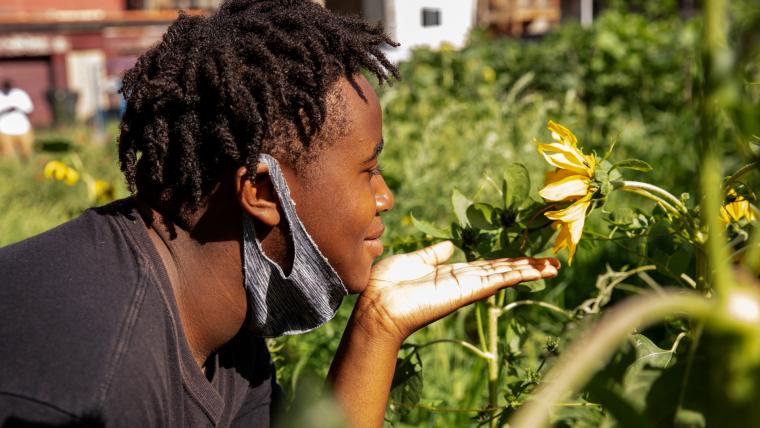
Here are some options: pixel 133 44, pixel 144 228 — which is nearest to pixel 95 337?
pixel 144 228

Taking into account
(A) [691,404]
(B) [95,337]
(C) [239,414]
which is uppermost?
(A) [691,404]

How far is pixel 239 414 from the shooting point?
150cm

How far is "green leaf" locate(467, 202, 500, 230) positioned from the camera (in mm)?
1206

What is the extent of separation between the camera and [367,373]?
1266 millimetres

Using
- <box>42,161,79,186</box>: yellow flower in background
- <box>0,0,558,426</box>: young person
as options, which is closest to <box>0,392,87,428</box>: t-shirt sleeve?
<box>0,0,558,426</box>: young person

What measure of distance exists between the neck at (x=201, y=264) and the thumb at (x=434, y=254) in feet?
1.00

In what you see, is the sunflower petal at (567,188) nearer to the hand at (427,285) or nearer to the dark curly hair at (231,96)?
the hand at (427,285)

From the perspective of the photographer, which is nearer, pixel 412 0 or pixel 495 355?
pixel 495 355

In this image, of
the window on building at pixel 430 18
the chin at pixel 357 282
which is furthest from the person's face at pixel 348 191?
the window on building at pixel 430 18

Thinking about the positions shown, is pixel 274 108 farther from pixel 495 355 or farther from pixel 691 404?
pixel 691 404

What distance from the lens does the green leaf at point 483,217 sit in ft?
3.96

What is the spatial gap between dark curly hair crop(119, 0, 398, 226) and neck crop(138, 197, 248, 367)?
0.08ft

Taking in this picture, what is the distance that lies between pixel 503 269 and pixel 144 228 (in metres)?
0.52

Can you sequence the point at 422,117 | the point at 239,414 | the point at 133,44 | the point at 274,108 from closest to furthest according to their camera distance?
the point at 274,108
the point at 239,414
the point at 422,117
the point at 133,44
